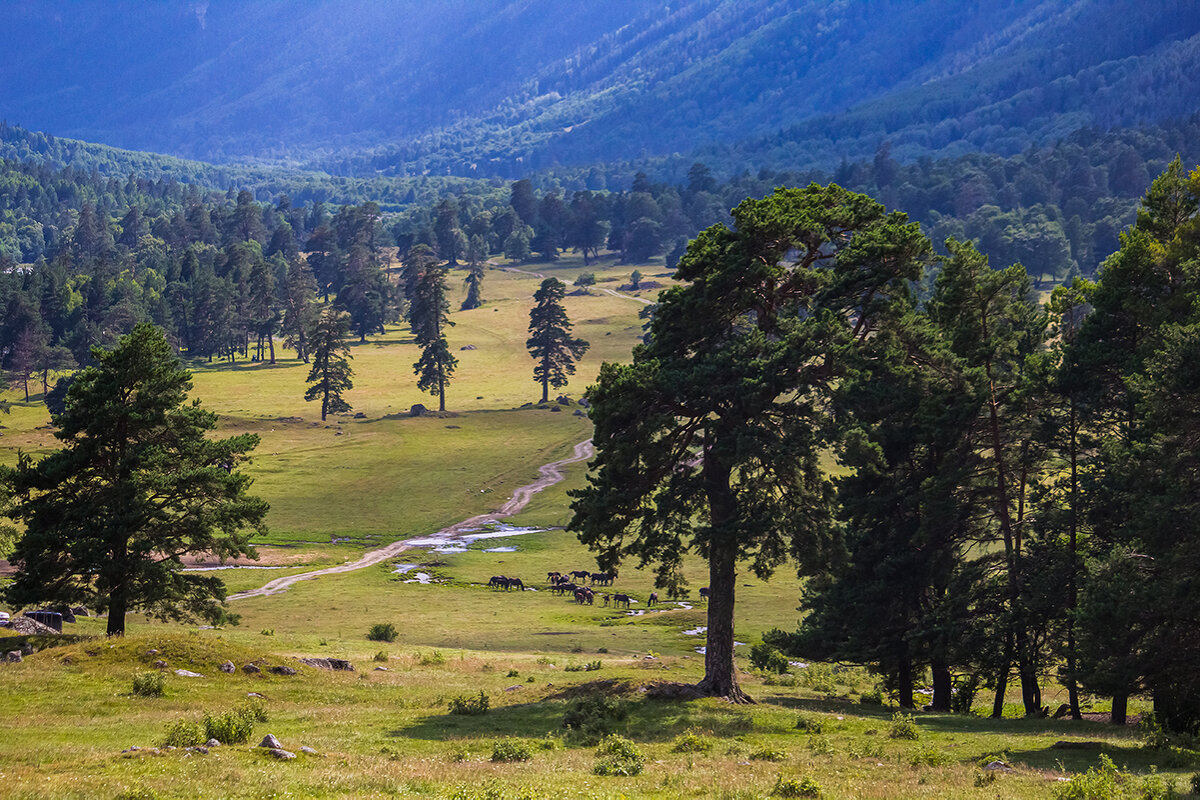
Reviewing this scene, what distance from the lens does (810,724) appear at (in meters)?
32.4

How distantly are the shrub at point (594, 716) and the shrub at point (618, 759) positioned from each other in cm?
297

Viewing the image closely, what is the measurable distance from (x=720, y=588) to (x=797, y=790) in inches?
687

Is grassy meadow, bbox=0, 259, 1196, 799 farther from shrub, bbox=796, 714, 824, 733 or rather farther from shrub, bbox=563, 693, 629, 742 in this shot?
shrub, bbox=796, 714, 824, 733

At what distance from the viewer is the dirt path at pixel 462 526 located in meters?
74.7

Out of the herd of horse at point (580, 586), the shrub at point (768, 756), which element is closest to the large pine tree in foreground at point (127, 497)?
the shrub at point (768, 756)

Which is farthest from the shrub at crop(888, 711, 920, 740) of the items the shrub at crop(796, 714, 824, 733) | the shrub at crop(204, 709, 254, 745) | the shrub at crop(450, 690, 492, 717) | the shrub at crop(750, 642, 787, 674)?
the shrub at crop(750, 642, 787, 674)

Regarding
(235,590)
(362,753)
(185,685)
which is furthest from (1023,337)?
(235,590)

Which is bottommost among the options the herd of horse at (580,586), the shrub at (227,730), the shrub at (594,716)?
the herd of horse at (580,586)

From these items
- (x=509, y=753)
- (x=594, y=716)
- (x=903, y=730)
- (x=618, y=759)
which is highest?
(x=618, y=759)

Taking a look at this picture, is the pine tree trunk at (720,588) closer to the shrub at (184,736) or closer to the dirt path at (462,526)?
the shrub at (184,736)

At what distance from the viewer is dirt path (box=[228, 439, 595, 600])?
7469 cm

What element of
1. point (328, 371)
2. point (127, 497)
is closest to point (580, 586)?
point (127, 497)

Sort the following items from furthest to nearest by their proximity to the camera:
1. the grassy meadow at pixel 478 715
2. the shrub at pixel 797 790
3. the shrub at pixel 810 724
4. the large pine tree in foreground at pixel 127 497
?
the large pine tree in foreground at pixel 127 497
the shrub at pixel 810 724
the grassy meadow at pixel 478 715
the shrub at pixel 797 790

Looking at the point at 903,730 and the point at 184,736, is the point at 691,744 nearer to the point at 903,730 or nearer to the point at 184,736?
the point at 903,730
